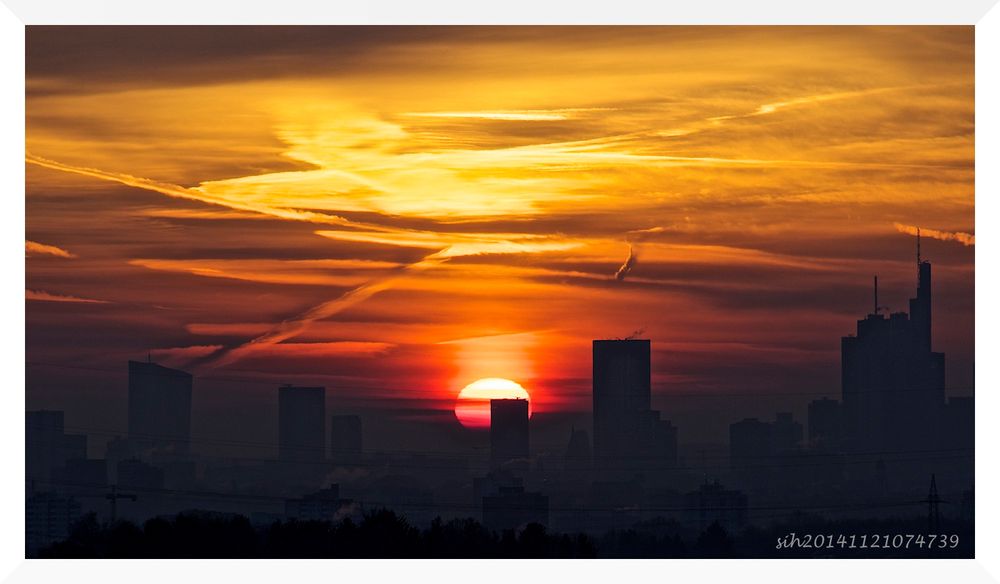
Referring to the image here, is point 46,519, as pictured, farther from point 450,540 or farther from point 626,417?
point 626,417

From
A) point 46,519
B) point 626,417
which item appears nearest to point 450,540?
point 46,519

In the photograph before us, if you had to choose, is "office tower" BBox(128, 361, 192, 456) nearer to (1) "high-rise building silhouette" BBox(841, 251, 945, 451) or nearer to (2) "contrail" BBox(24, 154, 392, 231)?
(2) "contrail" BBox(24, 154, 392, 231)

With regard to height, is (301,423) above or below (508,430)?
above

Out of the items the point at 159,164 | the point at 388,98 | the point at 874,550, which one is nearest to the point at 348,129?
the point at 388,98

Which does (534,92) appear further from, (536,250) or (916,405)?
(916,405)

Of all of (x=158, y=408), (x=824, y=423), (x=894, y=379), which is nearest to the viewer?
(x=158, y=408)

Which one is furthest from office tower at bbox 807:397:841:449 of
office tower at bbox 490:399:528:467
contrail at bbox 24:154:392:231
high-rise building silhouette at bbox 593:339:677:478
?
contrail at bbox 24:154:392:231
